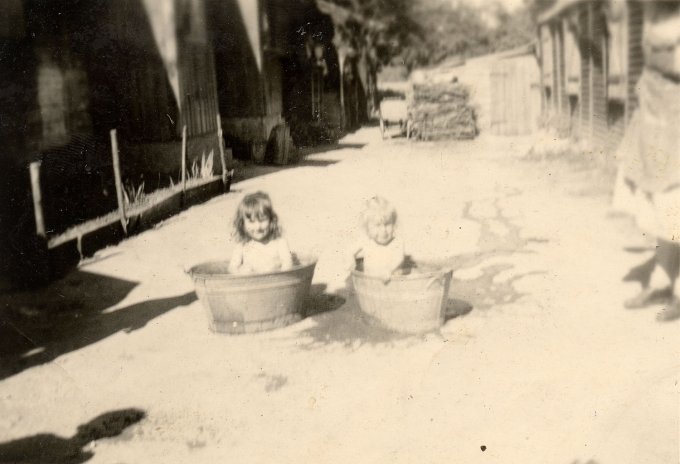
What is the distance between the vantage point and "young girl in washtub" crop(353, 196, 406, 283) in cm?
Answer: 514

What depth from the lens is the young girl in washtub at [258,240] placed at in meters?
5.30

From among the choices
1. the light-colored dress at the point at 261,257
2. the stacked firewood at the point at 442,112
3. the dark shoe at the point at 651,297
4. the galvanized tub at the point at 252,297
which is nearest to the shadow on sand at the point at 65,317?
the galvanized tub at the point at 252,297

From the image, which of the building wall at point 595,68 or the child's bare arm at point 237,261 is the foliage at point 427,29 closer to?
the building wall at point 595,68

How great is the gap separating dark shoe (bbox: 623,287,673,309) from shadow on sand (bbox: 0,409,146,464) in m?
3.36

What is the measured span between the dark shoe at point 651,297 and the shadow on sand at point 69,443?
336 centimetres

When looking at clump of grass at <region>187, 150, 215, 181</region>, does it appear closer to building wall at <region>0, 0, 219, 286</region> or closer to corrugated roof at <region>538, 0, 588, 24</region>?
building wall at <region>0, 0, 219, 286</region>

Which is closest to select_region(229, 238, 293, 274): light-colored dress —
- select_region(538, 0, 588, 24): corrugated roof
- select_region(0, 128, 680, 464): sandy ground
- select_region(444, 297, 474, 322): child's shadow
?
select_region(0, 128, 680, 464): sandy ground

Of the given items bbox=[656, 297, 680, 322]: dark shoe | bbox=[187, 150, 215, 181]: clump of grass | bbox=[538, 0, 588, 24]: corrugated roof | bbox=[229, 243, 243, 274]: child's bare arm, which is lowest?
bbox=[656, 297, 680, 322]: dark shoe

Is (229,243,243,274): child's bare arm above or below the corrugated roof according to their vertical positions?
below

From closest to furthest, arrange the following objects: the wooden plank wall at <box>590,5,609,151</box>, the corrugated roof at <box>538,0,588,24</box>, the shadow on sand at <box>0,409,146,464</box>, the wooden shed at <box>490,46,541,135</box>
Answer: the shadow on sand at <box>0,409,146,464</box>
the wooden plank wall at <box>590,5,609,151</box>
the corrugated roof at <box>538,0,588,24</box>
the wooden shed at <box>490,46,541,135</box>

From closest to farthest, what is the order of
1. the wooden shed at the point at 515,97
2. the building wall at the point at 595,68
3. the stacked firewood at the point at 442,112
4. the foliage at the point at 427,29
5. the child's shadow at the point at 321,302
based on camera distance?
the child's shadow at the point at 321,302
the building wall at the point at 595,68
the stacked firewood at the point at 442,112
the wooden shed at the point at 515,97
the foliage at the point at 427,29

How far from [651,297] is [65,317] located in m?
4.56

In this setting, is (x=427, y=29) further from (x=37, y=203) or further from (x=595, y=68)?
(x=37, y=203)

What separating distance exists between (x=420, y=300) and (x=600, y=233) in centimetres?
320
